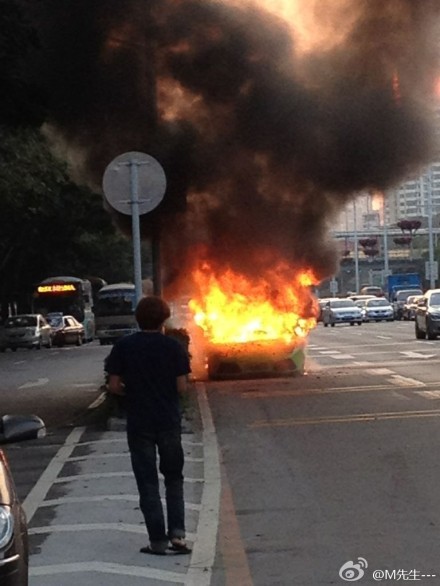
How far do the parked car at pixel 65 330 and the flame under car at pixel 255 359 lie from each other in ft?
99.1

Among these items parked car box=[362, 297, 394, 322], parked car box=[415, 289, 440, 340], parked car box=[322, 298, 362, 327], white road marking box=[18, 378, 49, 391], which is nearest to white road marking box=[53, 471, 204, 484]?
white road marking box=[18, 378, 49, 391]

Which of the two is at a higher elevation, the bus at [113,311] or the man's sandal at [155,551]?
the bus at [113,311]

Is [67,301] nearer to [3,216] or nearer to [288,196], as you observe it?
[3,216]

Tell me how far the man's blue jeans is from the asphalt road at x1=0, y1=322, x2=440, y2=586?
0.28 metres

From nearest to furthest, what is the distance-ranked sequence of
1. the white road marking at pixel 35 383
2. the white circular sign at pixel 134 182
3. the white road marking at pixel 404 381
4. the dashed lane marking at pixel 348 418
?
the white circular sign at pixel 134 182
the dashed lane marking at pixel 348 418
the white road marking at pixel 404 381
the white road marking at pixel 35 383

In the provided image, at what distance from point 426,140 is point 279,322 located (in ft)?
14.0

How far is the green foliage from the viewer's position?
109 ft

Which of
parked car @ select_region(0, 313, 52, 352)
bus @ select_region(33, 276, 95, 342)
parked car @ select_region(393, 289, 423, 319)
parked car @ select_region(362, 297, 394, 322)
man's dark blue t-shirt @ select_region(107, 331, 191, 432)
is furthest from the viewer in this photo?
parked car @ select_region(393, 289, 423, 319)

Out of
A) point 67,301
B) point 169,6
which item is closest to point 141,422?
point 169,6

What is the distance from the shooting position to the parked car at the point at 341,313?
57000mm

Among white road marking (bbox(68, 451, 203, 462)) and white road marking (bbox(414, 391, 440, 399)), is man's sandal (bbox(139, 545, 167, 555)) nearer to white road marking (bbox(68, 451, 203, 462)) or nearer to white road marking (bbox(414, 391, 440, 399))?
white road marking (bbox(68, 451, 203, 462))

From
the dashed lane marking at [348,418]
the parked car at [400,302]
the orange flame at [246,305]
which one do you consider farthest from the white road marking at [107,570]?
the parked car at [400,302]

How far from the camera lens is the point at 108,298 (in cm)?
5409

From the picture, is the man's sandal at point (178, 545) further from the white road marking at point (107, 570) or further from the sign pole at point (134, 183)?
the sign pole at point (134, 183)
